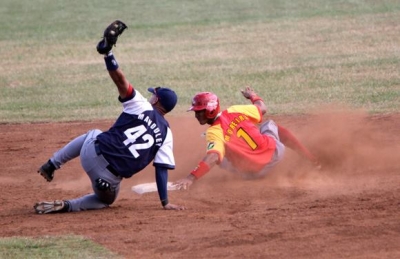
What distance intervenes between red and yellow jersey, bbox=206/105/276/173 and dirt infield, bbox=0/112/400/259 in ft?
0.84

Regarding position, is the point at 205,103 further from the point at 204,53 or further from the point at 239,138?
the point at 204,53

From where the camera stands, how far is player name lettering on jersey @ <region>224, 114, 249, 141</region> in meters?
10.5

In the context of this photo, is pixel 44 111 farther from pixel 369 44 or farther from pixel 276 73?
pixel 369 44

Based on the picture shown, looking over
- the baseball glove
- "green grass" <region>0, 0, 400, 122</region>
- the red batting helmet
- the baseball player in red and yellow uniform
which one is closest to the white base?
the baseball player in red and yellow uniform

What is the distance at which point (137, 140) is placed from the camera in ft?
30.1

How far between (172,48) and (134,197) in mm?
11431

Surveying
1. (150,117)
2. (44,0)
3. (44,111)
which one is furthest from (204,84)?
(44,0)

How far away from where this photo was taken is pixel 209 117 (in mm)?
10492

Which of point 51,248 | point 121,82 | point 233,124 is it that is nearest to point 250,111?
point 233,124

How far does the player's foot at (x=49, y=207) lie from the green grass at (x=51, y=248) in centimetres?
103

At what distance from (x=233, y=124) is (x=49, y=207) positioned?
2.43m

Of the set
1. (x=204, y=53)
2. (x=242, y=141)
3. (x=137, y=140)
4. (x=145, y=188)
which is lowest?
(x=204, y=53)

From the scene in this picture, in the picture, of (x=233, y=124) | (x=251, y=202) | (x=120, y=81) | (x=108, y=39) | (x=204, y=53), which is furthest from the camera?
(x=204, y=53)

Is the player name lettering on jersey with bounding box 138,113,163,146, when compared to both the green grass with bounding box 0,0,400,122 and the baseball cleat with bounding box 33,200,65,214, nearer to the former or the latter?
the baseball cleat with bounding box 33,200,65,214
